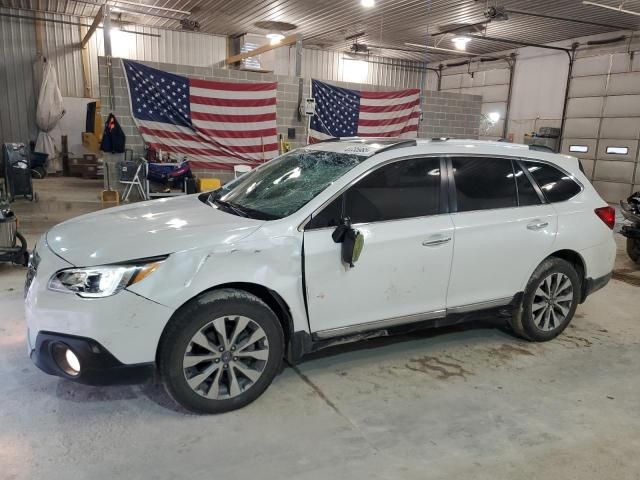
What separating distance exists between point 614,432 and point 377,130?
9935mm

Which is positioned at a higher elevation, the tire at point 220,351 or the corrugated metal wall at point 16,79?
the corrugated metal wall at point 16,79

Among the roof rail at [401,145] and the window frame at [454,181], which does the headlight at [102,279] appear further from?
the window frame at [454,181]

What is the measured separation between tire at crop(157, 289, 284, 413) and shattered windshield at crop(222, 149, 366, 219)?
0.61m

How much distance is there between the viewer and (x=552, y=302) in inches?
156

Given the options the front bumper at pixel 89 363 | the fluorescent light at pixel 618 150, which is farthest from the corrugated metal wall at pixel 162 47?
the front bumper at pixel 89 363

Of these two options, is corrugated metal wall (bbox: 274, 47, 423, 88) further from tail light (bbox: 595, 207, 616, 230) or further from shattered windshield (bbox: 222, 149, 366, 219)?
tail light (bbox: 595, 207, 616, 230)

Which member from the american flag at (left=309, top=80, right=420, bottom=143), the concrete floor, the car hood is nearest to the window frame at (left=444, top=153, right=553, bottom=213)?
the concrete floor

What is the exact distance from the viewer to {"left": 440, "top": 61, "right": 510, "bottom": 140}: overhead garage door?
17.4 m

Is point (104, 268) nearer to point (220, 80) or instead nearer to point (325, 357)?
point (325, 357)

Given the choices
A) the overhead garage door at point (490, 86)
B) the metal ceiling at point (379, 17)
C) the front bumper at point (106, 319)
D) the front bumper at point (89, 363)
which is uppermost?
the metal ceiling at point (379, 17)

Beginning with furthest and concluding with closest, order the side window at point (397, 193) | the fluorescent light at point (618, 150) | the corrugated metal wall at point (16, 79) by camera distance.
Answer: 1. the corrugated metal wall at point (16, 79)
2. the fluorescent light at point (618, 150)
3. the side window at point (397, 193)

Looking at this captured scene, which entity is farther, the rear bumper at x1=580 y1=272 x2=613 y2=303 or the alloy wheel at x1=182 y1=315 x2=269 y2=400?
the rear bumper at x1=580 y1=272 x2=613 y2=303

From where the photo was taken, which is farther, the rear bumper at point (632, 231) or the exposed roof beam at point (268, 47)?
the exposed roof beam at point (268, 47)

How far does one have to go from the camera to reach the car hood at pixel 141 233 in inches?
102
